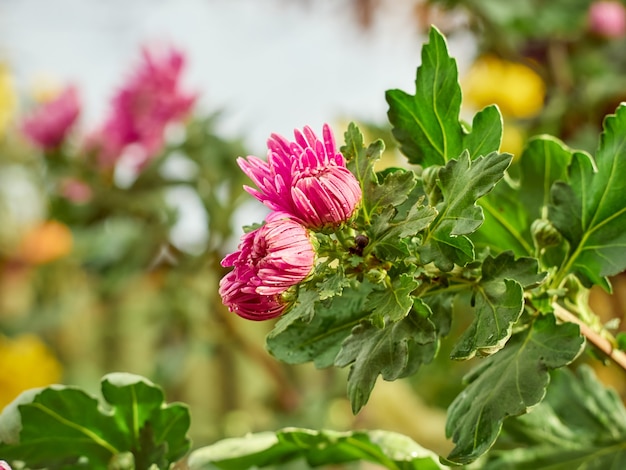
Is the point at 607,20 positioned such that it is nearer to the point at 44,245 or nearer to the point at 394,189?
the point at 394,189

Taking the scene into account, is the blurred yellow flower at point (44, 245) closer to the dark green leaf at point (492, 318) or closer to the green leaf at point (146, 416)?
the green leaf at point (146, 416)

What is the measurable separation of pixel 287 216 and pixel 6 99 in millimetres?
1209

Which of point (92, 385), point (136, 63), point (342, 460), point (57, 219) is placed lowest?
point (342, 460)

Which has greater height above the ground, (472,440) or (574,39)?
(574,39)

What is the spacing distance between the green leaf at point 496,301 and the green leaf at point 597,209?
0.04 m

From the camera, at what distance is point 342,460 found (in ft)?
1.17

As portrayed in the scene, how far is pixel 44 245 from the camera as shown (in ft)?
3.78

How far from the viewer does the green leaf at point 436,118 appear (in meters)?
0.26

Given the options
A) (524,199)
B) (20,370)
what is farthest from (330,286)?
(20,370)

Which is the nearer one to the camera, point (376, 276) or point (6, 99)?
point (376, 276)

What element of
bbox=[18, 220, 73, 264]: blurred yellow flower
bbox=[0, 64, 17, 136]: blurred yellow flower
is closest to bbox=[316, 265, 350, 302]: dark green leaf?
bbox=[18, 220, 73, 264]: blurred yellow flower

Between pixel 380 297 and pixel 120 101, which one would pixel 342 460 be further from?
pixel 120 101

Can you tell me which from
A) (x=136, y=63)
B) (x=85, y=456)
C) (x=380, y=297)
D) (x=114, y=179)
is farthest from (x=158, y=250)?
(x=380, y=297)

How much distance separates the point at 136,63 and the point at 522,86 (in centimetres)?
50
